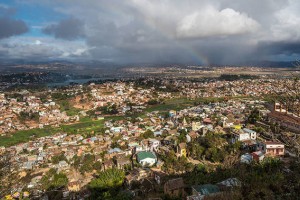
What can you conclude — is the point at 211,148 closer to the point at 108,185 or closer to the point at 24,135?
the point at 108,185

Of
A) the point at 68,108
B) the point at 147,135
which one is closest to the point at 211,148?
the point at 147,135

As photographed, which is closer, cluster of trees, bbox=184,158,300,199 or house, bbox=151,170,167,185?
cluster of trees, bbox=184,158,300,199

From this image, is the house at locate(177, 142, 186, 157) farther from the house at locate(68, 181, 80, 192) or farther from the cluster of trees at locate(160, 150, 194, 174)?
the house at locate(68, 181, 80, 192)

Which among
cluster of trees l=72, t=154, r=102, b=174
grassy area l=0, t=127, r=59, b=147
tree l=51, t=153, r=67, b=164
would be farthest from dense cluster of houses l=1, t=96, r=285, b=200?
grassy area l=0, t=127, r=59, b=147

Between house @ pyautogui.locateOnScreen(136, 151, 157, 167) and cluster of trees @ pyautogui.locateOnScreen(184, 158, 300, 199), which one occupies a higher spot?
cluster of trees @ pyautogui.locateOnScreen(184, 158, 300, 199)

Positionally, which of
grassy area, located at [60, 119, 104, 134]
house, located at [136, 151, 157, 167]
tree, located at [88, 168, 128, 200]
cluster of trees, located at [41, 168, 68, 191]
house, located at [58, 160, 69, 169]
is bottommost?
grassy area, located at [60, 119, 104, 134]

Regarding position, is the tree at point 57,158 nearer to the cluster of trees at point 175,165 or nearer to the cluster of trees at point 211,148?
the cluster of trees at point 175,165

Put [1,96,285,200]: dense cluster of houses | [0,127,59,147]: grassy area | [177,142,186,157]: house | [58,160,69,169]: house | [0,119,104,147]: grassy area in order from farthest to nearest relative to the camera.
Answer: [0,119,104,147]: grassy area → [0,127,59,147]: grassy area → [177,142,186,157]: house → [58,160,69,169]: house → [1,96,285,200]: dense cluster of houses

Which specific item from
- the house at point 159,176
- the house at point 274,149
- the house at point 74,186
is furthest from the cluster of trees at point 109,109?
the house at point 274,149
